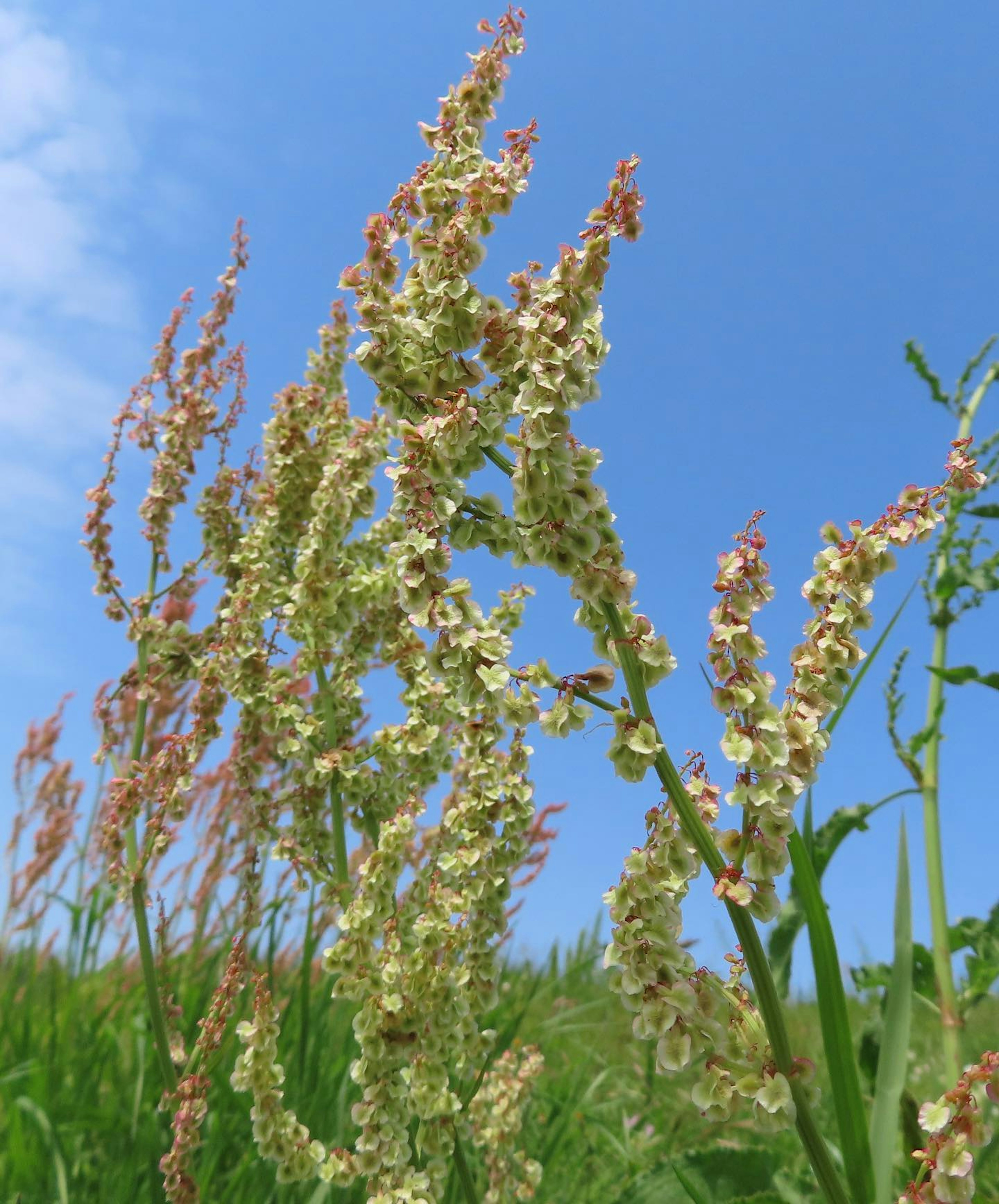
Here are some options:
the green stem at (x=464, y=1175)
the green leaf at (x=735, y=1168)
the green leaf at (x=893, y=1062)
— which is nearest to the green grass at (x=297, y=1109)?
the green leaf at (x=735, y=1168)

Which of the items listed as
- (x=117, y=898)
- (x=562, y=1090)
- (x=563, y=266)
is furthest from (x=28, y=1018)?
(x=563, y=266)

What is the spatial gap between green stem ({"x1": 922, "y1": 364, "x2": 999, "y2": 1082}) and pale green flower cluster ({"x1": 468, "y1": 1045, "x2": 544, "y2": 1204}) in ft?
4.48

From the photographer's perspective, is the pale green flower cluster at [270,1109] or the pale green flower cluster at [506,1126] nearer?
the pale green flower cluster at [270,1109]

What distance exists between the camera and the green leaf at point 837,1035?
1750 mm

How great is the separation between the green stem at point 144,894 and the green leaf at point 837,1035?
193cm

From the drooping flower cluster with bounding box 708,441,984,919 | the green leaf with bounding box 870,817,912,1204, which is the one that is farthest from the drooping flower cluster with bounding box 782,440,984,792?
the green leaf with bounding box 870,817,912,1204

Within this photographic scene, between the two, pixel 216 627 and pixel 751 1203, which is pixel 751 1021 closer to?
pixel 751 1203

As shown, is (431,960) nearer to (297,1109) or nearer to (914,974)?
(297,1109)

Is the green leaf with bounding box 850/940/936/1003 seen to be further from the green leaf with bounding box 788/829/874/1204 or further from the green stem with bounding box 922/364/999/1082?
the green leaf with bounding box 788/829/874/1204

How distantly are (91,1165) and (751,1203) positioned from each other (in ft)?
8.36

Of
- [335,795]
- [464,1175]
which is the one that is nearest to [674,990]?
[464,1175]

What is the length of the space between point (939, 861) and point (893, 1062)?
4.12 ft

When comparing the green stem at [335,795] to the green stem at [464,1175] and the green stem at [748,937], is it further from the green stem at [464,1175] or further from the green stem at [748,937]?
the green stem at [748,937]

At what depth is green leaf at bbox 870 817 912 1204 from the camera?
1.86 m
